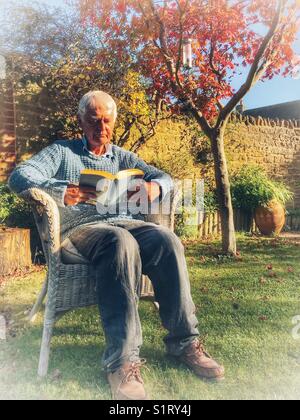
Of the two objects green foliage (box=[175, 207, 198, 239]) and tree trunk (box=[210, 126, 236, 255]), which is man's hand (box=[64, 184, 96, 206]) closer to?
green foliage (box=[175, 207, 198, 239])

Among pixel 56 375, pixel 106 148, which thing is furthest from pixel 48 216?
pixel 56 375

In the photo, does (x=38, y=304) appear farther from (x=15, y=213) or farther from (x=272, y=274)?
(x=272, y=274)

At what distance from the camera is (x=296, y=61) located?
2.20 m

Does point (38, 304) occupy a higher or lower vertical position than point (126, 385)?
higher

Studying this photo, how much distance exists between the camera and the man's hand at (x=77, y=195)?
1.74 metres

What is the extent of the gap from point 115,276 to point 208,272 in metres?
0.83

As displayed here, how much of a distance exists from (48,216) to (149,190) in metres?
0.46

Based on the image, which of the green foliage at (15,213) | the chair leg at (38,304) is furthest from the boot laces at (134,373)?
the green foliage at (15,213)

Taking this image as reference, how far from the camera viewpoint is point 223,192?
250 centimetres

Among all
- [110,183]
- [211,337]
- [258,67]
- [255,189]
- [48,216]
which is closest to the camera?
[48,216]

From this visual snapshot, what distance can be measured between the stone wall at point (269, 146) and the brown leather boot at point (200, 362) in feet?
3.86

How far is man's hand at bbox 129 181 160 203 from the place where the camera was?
1864mm

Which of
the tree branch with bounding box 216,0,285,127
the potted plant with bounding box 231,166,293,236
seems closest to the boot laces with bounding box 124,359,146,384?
the potted plant with bounding box 231,166,293,236
